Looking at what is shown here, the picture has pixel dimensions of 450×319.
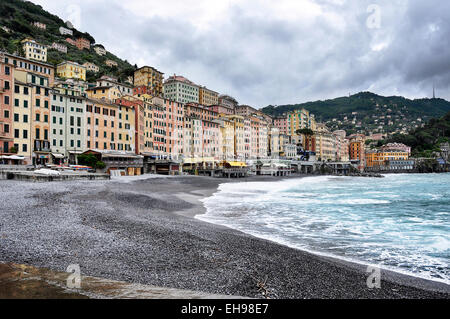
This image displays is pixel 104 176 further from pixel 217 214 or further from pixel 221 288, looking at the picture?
pixel 221 288

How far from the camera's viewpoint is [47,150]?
51.2 meters

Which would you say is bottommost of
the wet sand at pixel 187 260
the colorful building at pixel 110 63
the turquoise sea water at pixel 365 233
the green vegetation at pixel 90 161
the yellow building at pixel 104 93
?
the turquoise sea water at pixel 365 233

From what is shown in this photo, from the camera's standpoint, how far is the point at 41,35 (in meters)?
163

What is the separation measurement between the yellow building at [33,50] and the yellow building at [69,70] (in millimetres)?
8676

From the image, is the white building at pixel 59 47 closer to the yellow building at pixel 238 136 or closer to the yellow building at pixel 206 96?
the yellow building at pixel 206 96

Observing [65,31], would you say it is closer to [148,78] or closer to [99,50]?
[99,50]

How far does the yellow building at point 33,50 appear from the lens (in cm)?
11650

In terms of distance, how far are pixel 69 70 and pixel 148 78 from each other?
113ft

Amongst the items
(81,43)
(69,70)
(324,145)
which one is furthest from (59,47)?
(324,145)

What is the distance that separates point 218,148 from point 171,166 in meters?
33.4

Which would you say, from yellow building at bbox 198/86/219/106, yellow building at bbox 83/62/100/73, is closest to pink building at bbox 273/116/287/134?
yellow building at bbox 198/86/219/106

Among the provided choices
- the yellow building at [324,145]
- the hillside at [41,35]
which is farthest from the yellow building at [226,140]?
the yellow building at [324,145]

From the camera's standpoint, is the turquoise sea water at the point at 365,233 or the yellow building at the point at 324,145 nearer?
the turquoise sea water at the point at 365,233
